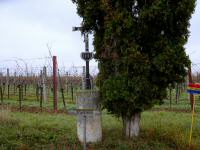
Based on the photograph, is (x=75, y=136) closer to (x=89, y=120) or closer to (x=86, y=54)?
(x=89, y=120)

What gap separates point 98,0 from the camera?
469 inches

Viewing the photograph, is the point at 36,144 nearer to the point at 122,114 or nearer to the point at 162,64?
the point at 122,114

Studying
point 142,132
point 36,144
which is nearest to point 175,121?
point 142,132

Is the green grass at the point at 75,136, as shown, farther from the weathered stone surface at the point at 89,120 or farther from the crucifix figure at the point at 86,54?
the crucifix figure at the point at 86,54

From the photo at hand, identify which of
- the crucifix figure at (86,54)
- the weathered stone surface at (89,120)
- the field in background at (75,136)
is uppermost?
the crucifix figure at (86,54)

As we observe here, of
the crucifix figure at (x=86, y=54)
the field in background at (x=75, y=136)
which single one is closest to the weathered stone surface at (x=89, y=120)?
the field in background at (x=75, y=136)

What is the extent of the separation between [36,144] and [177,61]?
3499 mm

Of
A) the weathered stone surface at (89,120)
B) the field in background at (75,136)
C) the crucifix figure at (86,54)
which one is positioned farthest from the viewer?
the crucifix figure at (86,54)

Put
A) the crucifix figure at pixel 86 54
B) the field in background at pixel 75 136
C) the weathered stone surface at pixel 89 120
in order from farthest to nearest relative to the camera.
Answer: the crucifix figure at pixel 86 54 → the weathered stone surface at pixel 89 120 → the field in background at pixel 75 136

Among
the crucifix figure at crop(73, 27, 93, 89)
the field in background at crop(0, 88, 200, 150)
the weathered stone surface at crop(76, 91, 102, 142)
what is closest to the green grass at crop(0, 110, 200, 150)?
the field in background at crop(0, 88, 200, 150)

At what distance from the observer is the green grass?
11.3m

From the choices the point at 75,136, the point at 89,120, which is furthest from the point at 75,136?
the point at 89,120

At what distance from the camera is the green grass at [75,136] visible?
11289 millimetres

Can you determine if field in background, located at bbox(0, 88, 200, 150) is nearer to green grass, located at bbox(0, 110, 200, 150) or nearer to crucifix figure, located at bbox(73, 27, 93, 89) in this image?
green grass, located at bbox(0, 110, 200, 150)
